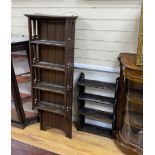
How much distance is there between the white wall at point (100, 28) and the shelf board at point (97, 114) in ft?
1.02

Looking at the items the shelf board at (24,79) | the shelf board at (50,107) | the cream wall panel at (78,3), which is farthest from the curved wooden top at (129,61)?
the shelf board at (24,79)

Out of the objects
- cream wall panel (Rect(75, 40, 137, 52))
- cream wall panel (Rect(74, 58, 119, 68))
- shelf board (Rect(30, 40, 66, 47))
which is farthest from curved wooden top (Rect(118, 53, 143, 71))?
shelf board (Rect(30, 40, 66, 47))

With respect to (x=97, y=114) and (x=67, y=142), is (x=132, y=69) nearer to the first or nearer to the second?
A: (x=97, y=114)

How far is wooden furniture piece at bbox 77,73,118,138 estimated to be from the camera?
8.24 feet

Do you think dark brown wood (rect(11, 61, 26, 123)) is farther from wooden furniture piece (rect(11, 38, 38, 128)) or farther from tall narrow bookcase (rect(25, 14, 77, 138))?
tall narrow bookcase (rect(25, 14, 77, 138))

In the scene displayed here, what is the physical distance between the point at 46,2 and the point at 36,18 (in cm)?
46

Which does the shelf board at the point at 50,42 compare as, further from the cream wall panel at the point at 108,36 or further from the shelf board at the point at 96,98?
the shelf board at the point at 96,98

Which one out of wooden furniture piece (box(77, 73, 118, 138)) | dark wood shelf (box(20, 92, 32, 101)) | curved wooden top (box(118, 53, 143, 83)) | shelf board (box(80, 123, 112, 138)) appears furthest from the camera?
dark wood shelf (box(20, 92, 32, 101))

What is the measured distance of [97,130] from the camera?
2.70m

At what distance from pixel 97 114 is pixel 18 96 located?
0.99 m

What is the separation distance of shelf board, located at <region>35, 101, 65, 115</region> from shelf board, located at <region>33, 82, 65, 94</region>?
231mm

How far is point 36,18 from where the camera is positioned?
92.4 inches
